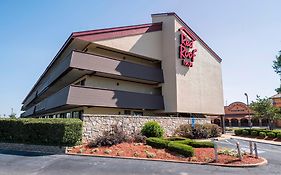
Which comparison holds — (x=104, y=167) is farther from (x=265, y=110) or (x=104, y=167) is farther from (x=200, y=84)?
(x=265, y=110)

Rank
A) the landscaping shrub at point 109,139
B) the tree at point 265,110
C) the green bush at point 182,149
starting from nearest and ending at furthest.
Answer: the green bush at point 182,149
the landscaping shrub at point 109,139
the tree at point 265,110

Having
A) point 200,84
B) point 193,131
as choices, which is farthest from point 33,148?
point 200,84

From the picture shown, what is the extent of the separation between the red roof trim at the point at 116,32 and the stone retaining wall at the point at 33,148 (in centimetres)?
1016

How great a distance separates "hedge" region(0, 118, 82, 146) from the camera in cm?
1489

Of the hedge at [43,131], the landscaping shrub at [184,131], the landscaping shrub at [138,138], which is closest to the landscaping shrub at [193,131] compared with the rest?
the landscaping shrub at [184,131]

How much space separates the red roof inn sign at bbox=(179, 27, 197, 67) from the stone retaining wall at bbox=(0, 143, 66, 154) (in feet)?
57.8

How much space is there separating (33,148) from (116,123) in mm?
6251

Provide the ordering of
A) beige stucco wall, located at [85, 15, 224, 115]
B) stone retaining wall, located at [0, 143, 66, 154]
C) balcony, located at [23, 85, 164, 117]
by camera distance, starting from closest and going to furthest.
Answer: stone retaining wall, located at [0, 143, 66, 154], balcony, located at [23, 85, 164, 117], beige stucco wall, located at [85, 15, 224, 115]

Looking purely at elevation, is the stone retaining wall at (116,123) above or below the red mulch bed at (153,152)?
above

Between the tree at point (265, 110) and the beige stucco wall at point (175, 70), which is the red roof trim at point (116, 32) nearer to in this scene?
the beige stucco wall at point (175, 70)

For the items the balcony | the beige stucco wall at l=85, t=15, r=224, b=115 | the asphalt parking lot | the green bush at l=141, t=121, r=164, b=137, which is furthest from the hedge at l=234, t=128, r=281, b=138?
the green bush at l=141, t=121, r=164, b=137

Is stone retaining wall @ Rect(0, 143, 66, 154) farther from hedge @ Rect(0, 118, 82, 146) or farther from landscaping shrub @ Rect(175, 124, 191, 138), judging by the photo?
landscaping shrub @ Rect(175, 124, 191, 138)

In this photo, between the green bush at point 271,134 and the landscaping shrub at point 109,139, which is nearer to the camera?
the landscaping shrub at point 109,139

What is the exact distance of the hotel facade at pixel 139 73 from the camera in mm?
21234
